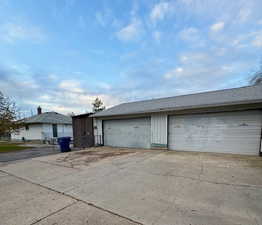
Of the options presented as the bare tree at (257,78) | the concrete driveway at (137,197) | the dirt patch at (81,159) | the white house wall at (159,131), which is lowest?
the dirt patch at (81,159)

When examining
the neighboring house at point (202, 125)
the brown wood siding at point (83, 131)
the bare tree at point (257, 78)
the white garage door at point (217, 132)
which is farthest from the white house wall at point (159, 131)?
the bare tree at point (257, 78)

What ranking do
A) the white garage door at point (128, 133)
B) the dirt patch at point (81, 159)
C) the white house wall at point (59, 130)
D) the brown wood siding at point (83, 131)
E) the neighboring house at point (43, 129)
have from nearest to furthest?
the dirt patch at point (81, 159) < the white garage door at point (128, 133) < the brown wood siding at point (83, 131) < the neighboring house at point (43, 129) < the white house wall at point (59, 130)

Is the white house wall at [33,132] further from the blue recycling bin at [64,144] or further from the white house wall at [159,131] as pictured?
the white house wall at [159,131]

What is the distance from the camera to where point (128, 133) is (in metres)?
9.53


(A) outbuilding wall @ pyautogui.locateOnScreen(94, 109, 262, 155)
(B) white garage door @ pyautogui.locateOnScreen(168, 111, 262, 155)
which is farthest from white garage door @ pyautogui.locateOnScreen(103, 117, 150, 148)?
(B) white garage door @ pyautogui.locateOnScreen(168, 111, 262, 155)

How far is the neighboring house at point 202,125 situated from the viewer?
6141 millimetres

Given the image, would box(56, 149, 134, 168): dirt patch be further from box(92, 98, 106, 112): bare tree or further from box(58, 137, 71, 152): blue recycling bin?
box(92, 98, 106, 112): bare tree

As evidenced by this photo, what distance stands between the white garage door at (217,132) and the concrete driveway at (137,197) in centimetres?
254

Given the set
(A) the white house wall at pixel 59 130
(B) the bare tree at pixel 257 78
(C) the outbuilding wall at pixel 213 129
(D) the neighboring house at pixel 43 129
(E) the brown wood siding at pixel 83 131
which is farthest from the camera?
(A) the white house wall at pixel 59 130

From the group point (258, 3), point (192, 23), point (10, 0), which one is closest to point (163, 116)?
point (192, 23)

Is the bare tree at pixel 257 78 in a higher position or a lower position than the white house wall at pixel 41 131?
higher

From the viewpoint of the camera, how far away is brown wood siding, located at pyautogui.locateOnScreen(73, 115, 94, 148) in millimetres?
11094

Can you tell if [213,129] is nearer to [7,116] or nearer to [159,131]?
[159,131]

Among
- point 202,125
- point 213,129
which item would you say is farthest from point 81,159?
point 213,129
